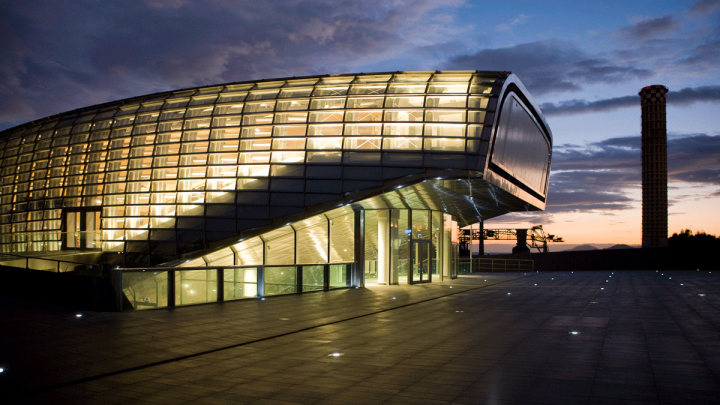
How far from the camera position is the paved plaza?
24.6 ft

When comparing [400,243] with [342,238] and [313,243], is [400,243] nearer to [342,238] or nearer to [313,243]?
[342,238]

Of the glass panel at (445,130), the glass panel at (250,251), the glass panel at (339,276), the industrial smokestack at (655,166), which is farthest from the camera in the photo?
the industrial smokestack at (655,166)

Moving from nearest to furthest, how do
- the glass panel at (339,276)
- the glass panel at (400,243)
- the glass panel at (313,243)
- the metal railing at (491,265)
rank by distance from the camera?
the glass panel at (339,276) → the glass panel at (400,243) → the glass panel at (313,243) → the metal railing at (491,265)

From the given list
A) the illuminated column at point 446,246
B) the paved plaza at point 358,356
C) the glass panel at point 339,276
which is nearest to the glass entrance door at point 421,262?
the illuminated column at point 446,246

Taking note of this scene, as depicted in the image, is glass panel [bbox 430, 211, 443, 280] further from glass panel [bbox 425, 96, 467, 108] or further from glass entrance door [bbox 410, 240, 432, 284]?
glass panel [bbox 425, 96, 467, 108]

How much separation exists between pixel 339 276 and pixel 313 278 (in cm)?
261

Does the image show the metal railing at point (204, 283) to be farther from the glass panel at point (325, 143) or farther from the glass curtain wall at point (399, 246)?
the glass panel at point (325, 143)

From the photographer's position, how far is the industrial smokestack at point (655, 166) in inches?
3829

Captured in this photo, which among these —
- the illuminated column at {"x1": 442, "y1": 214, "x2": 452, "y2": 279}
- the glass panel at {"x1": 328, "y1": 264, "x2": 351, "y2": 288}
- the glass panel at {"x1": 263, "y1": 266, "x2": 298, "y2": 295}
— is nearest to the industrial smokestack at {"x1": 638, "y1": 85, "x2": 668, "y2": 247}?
the illuminated column at {"x1": 442, "y1": 214, "x2": 452, "y2": 279}

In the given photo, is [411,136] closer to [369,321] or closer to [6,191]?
[369,321]

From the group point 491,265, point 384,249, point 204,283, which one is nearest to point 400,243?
point 384,249

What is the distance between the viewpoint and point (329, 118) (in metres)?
30.6

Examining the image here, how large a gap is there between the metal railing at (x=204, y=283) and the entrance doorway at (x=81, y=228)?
64.7ft

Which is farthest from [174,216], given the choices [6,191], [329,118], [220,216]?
[6,191]
